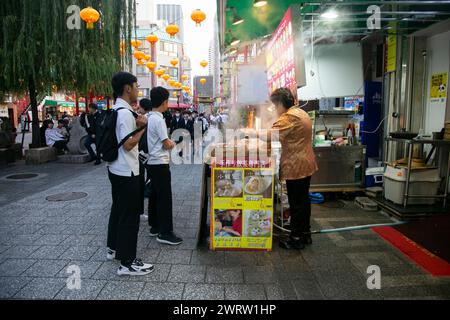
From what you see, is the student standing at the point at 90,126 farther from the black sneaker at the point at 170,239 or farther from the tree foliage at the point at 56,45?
the black sneaker at the point at 170,239

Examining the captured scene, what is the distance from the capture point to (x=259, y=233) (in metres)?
4.15

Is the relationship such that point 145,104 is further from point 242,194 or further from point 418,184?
point 418,184

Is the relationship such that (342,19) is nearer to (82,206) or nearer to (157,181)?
(157,181)

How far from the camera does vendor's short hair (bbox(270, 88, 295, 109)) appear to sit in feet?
13.7

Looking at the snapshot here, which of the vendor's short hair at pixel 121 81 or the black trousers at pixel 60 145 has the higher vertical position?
the vendor's short hair at pixel 121 81

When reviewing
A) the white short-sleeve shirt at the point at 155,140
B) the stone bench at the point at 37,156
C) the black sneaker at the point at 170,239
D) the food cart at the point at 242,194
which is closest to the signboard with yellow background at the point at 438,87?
the food cart at the point at 242,194

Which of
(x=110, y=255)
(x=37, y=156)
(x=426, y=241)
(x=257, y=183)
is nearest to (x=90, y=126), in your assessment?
(x=37, y=156)

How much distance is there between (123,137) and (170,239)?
69.9 inches

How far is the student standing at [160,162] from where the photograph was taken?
4.22m

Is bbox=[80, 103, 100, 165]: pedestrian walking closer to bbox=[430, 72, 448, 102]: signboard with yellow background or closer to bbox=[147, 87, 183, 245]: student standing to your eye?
bbox=[147, 87, 183, 245]: student standing

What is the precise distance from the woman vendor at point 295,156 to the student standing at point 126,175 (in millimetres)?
1789

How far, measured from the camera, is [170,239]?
14.6 feet

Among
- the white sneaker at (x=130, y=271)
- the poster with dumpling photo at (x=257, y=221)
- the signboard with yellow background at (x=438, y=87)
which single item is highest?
the signboard with yellow background at (x=438, y=87)
